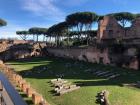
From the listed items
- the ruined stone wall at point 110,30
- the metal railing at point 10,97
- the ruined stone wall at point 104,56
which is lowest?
the metal railing at point 10,97

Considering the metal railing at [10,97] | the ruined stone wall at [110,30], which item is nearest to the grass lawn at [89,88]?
the metal railing at [10,97]

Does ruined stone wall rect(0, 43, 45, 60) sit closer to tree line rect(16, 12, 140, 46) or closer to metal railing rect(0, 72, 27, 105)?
tree line rect(16, 12, 140, 46)

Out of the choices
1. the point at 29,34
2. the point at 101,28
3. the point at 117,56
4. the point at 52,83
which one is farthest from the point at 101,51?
the point at 29,34

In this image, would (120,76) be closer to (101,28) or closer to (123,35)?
(123,35)

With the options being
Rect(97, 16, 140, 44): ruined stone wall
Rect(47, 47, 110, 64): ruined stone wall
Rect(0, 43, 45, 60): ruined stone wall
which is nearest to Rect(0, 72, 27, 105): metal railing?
Rect(47, 47, 110, 64): ruined stone wall

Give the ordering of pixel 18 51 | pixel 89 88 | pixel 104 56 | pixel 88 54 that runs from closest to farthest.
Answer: pixel 89 88 < pixel 104 56 < pixel 88 54 < pixel 18 51

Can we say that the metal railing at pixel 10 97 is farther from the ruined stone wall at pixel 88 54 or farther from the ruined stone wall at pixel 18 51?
the ruined stone wall at pixel 18 51

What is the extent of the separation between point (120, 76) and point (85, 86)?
698cm

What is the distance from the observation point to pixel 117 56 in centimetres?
4306

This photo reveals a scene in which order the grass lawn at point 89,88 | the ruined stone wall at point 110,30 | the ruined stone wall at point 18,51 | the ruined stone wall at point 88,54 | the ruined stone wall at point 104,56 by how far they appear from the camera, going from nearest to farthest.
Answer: the grass lawn at point 89,88 < the ruined stone wall at point 104,56 < the ruined stone wall at point 88,54 < the ruined stone wall at point 110,30 < the ruined stone wall at point 18,51

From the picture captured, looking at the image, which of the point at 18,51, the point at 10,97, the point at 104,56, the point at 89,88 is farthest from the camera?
the point at 18,51

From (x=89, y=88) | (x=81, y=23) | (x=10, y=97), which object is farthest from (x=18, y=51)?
(x=10, y=97)

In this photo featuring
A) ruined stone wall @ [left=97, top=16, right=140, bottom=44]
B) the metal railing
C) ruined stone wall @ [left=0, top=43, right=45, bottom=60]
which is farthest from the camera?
ruined stone wall @ [left=0, top=43, right=45, bottom=60]

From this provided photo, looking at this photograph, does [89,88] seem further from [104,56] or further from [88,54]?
[88,54]
